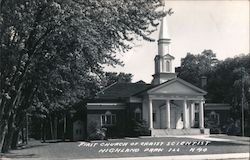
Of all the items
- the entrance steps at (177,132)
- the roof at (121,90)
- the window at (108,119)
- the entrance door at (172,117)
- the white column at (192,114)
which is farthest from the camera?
the white column at (192,114)

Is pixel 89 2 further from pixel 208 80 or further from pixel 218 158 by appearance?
pixel 208 80

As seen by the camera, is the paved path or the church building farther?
the church building

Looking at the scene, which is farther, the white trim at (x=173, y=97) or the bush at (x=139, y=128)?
the white trim at (x=173, y=97)

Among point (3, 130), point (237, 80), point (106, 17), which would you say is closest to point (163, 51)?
point (237, 80)

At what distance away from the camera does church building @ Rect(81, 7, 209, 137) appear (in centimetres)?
4775

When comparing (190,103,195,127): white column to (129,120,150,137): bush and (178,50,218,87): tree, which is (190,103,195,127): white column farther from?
(178,50,218,87): tree

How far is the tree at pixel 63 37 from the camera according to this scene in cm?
1739

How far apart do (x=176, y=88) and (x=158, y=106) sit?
9.92ft

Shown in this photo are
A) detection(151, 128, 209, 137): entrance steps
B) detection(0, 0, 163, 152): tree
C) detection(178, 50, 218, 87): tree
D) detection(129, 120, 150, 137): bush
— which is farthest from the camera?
detection(178, 50, 218, 87): tree

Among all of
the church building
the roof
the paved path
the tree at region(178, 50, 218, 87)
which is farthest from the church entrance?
the paved path

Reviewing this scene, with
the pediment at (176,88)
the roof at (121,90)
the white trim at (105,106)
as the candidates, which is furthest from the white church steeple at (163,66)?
the white trim at (105,106)

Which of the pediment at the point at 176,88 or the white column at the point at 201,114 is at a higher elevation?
the pediment at the point at 176,88

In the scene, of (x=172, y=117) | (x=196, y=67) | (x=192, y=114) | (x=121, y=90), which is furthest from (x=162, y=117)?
(x=196, y=67)

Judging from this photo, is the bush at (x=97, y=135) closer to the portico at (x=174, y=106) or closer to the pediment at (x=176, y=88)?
the portico at (x=174, y=106)
